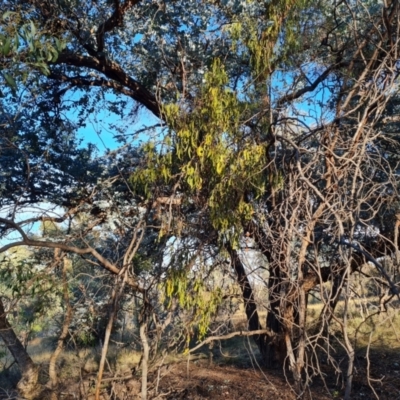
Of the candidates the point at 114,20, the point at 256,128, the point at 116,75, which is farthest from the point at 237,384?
the point at 114,20

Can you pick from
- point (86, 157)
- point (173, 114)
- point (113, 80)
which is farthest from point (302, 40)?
point (86, 157)

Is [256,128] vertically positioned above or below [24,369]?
above

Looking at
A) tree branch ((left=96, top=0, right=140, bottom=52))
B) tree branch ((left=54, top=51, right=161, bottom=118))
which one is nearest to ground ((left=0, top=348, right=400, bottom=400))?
tree branch ((left=54, top=51, right=161, bottom=118))

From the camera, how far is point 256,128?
5.37 meters

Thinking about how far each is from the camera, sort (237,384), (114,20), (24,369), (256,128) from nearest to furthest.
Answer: (256,128)
(114,20)
(24,369)
(237,384)

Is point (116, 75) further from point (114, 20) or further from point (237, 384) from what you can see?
point (237, 384)

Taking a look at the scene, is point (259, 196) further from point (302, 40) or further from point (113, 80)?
point (113, 80)

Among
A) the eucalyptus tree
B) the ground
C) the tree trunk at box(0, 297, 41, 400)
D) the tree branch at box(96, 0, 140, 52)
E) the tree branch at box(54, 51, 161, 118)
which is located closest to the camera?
the eucalyptus tree

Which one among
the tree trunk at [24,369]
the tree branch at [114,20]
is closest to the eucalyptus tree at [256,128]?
the tree branch at [114,20]

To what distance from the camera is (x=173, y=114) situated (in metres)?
4.80

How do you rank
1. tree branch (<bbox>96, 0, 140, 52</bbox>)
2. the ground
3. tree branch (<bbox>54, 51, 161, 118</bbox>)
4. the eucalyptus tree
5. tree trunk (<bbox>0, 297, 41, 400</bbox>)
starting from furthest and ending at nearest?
1. tree branch (<bbox>54, 51, 161, 118</bbox>)
2. tree trunk (<bbox>0, 297, 41, 400</bbox>)
3. tree branch (<bbox>96, 0, 140, 52</bbox>)
4. the ground
5. the eucalyptus tree

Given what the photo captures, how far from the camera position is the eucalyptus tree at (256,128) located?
13.6 ft

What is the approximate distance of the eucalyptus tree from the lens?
4141mm

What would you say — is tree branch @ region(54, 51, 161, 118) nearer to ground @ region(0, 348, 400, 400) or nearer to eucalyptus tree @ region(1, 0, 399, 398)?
eucalyptus tree @ region(1, 0, 399, 398)
